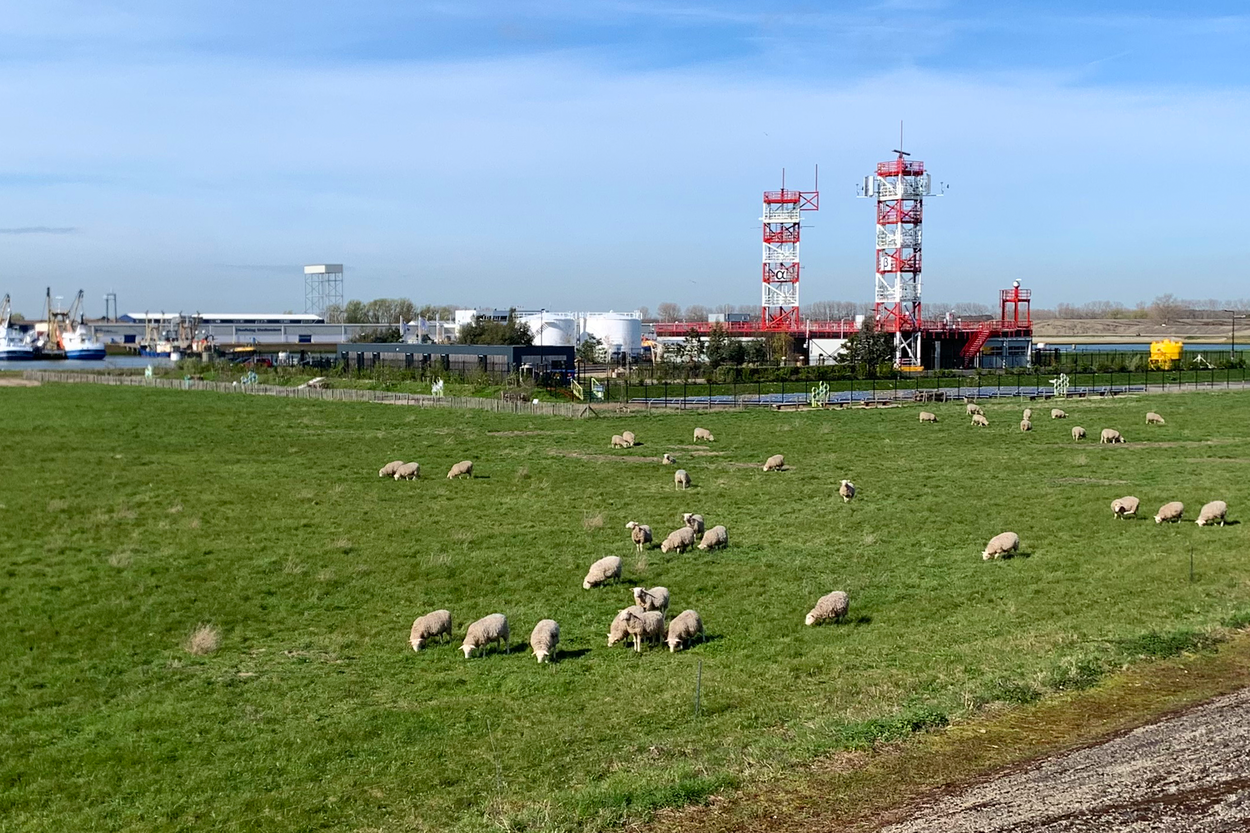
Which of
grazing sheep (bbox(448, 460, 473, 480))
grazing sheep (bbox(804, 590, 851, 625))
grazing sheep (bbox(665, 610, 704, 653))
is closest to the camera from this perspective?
grazing sheep (bbox(665, 610, 704, 653))

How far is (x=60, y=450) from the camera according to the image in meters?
44.0

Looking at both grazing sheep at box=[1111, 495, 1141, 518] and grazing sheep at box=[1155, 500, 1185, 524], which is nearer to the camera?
grazing sheep at box=[1155, 500, 1185, 524]

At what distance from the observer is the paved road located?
34.9ft

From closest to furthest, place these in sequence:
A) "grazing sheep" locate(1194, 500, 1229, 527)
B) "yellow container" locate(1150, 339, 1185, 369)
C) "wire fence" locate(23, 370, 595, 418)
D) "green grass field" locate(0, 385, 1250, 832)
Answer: "green grass field" locate(0, 385, 1250, 832), "grazing sheep" locate(1194, 500, 1229, 527), "wire fence" locate(23, 370, 595, 418), "yellow container" locate(1150, 339, 1185, 369)

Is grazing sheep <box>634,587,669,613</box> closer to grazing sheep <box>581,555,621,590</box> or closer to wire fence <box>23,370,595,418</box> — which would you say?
grazing sheep <box>581,555,621,590</box>

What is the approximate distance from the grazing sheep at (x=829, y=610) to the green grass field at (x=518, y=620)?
27cm

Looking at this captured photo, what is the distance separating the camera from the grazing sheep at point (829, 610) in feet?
62.9

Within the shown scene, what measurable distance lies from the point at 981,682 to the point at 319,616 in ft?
36.4

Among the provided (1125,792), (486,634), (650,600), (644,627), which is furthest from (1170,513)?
(1125,792)

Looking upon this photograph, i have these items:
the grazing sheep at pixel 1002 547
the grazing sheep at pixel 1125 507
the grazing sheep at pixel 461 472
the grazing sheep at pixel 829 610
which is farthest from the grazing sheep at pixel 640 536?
Result: the grazing sheep at pixel 461 472

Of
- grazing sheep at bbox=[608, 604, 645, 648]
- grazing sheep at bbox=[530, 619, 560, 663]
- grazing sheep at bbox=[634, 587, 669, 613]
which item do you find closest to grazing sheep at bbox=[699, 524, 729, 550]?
grazing sheep at bbox=[634, 587, 669, 613]

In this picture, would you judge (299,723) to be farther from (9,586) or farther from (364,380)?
(364,380)

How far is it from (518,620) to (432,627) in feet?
5.64

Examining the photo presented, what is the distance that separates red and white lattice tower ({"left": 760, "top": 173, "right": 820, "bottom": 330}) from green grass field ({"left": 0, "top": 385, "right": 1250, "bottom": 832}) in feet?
278
